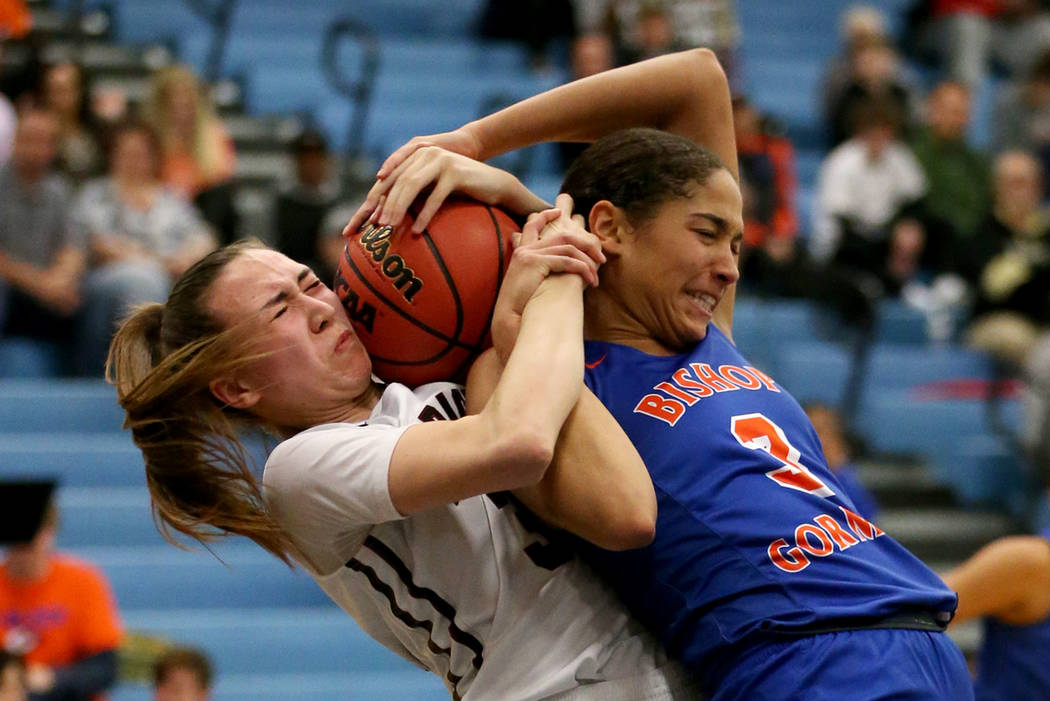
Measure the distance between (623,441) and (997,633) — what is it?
77.7 inches

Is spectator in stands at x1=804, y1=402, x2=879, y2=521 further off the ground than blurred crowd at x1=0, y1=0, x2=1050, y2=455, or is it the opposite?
blurred crowd at x1=0, y1=0, x2=1050, y2=455

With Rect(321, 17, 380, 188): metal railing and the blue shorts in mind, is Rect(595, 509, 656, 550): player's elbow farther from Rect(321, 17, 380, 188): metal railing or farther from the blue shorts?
Rect(321, 17, 380, 188): metal railing

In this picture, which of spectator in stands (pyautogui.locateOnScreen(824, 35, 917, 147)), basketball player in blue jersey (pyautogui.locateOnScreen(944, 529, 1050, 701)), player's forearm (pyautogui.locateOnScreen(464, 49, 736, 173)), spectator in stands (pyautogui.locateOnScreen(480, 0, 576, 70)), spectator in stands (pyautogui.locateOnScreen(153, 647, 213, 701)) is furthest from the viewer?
spectator in stands (pyautogui.locateOnScreen(480, 0, 576, 70))

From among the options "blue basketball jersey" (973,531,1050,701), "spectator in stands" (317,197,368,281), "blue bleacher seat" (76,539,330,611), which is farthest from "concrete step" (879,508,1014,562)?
"blue basketball jersey" (973,531,1050,701)

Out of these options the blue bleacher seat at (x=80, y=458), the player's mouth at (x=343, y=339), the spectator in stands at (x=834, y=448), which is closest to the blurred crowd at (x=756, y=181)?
the blue bleacher seat at (x=80, y=458)

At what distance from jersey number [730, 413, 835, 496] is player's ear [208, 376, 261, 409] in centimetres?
86

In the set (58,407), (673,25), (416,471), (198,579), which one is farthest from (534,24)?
(416,471)

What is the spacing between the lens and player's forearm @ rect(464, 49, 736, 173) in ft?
9.38

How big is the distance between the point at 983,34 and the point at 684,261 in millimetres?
9377

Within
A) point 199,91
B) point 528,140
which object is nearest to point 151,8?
point 199,91

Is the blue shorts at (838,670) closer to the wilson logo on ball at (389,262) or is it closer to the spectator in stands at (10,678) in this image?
the wilson logo on ball at (389,262)

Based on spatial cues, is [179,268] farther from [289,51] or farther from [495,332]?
[495,332]

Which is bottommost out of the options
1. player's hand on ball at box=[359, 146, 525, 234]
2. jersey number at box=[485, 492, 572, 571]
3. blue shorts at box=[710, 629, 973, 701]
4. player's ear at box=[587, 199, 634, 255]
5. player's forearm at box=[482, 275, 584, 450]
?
blue shorts at box=[710, 629, 973, 701]

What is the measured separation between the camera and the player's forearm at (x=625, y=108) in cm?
286
